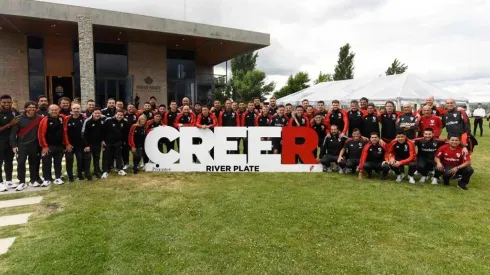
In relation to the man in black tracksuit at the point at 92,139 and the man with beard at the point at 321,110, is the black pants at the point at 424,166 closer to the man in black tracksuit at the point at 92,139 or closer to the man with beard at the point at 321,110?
the man with beard at the point at 321,110

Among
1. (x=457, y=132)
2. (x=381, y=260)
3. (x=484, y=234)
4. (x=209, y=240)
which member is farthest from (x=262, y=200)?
(x=457, y=132)

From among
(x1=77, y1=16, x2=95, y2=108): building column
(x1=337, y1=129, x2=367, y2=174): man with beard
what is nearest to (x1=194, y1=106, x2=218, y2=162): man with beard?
(x1=337, y1=129, x2=367, y2=174): man with beard

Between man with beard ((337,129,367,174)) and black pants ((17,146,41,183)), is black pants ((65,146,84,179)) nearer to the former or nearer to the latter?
black pants ((17,146,41,183))

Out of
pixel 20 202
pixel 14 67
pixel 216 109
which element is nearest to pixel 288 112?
pixel 216 109

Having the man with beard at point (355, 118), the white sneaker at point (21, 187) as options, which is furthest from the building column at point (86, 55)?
the man with beard at point (355, 118)

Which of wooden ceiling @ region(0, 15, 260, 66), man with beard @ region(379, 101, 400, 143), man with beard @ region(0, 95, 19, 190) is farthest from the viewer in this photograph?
wooden ceiling @ region(0, 15, 260, 66)

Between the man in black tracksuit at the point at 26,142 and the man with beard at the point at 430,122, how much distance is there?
29.1 feet

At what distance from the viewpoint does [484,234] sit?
3.94 metres

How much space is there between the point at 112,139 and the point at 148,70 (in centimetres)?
1275

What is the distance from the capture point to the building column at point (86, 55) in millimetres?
13281

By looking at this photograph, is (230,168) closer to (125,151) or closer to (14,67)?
(125,151)

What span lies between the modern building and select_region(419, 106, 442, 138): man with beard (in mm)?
11516

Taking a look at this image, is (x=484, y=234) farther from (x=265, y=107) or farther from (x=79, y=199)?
(x=79, y=199)

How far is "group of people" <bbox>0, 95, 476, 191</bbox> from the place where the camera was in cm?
618
